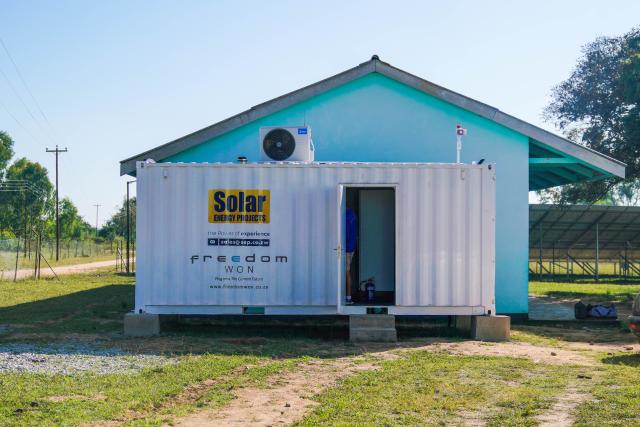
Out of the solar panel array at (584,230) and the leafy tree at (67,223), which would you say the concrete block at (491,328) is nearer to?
the solar panel array at (584,230)

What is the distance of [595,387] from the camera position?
8.19m

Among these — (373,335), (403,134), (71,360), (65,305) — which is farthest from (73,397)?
(65,305)

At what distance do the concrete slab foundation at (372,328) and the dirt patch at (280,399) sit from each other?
6.83 ft

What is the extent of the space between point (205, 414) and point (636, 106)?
18714mm

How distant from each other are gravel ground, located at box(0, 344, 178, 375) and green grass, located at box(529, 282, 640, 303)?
14639mm

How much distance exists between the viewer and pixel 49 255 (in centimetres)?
5525

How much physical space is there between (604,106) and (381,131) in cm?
1219

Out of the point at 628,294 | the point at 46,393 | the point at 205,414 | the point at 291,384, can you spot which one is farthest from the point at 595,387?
the point at 628,294

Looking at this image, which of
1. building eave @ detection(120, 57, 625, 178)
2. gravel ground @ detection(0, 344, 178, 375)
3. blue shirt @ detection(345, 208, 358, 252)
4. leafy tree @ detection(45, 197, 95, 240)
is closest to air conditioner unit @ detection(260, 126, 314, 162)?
blue shirt @ detection(345, 208, 358, 252)

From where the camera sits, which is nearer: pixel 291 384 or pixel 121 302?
pixel 291 384

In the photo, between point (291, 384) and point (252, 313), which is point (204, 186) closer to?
point (252, 313)

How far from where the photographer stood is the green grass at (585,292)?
69.4 ft

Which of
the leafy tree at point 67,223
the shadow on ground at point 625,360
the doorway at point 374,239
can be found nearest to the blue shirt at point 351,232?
the doorway at point 374,239

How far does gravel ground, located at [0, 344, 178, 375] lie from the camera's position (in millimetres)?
8922
